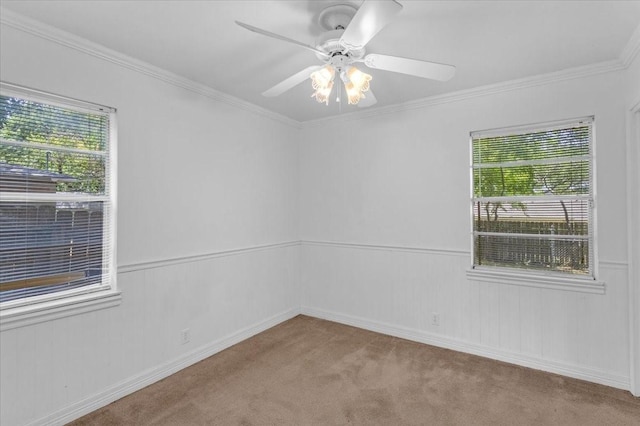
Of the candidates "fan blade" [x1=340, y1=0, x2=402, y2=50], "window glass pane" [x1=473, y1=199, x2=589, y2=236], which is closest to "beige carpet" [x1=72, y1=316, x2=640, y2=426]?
"window glass pane" [x1=473, y1=199, x2=589, y2=236]

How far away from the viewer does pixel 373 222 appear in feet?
12.3

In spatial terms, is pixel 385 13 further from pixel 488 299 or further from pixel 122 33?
pixel 488 299

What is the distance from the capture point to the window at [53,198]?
1.99m

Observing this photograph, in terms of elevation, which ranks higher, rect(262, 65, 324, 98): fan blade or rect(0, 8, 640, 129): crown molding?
rect(0, 8, 640, 129): crown molding

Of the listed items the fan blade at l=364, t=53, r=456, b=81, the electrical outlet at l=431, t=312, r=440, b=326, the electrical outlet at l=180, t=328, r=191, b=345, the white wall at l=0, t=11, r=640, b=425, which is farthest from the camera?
the electrical outlet at l=431, t=312, r=440, b=326

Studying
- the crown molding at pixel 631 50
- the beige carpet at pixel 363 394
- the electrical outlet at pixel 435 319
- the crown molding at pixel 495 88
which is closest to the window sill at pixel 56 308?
the beige carpet at pixel 363 394

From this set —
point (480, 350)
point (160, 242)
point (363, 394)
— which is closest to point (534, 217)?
point (480, 350)

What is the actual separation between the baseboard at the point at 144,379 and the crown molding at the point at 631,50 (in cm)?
394

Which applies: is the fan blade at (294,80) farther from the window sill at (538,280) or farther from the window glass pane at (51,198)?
the window sill at (538,280)

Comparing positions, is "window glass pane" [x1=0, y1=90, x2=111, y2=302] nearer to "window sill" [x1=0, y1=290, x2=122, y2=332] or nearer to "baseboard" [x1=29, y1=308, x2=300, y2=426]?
"window sill" [x1=0, y1=290, x2=122, y2=332]

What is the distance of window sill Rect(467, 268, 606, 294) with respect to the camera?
2.65 meters

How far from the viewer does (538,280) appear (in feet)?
9.34

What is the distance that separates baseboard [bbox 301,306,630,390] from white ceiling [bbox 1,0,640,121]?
8.13 feet

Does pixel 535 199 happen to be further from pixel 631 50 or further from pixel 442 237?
pixel 631 50
